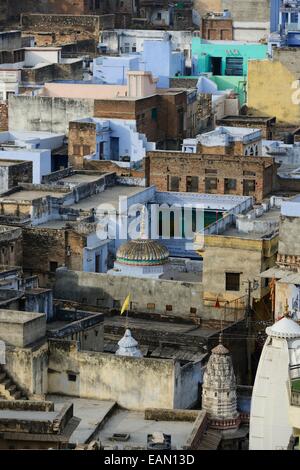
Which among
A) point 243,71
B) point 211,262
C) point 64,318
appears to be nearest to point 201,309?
point 211,262

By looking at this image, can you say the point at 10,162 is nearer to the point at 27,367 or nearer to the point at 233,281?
the point at 233,281

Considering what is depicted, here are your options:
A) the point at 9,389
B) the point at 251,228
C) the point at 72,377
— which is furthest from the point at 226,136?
the point at 9,389

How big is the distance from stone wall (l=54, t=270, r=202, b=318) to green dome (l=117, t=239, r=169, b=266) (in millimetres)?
828

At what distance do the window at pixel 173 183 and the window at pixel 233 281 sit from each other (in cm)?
1413

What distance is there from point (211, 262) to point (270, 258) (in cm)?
189

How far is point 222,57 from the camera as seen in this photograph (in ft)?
343

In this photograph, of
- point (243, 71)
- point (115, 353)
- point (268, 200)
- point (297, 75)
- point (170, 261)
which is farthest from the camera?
point (243, 71)

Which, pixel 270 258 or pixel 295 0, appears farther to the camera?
pixel 295 0

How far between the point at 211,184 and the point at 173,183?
1.55m

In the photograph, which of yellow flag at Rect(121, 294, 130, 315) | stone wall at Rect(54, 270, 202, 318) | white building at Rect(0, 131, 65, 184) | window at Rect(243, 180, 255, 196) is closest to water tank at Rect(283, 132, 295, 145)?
white building at Rect(0, 131, 65, 184)

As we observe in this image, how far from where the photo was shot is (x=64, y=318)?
57969 millimetres

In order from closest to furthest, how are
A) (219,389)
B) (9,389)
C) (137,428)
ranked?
(137,428) → (219,389) → (9,389)

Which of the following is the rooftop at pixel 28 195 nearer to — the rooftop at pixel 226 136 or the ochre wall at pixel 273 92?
the rooftop at pixel 226 136

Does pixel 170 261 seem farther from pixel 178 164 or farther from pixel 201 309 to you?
pixel 178 164
